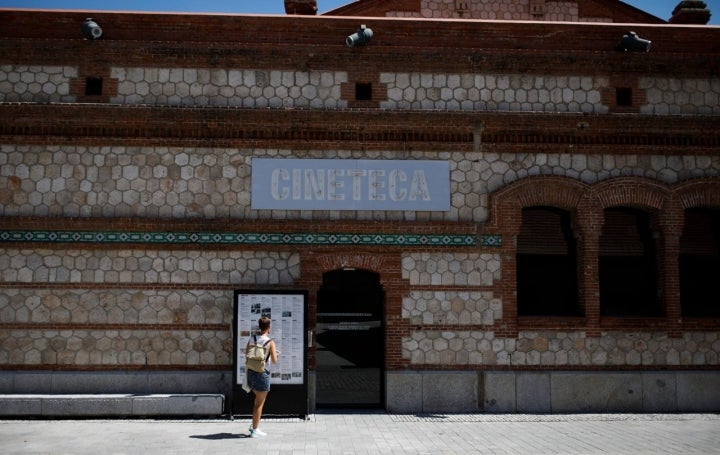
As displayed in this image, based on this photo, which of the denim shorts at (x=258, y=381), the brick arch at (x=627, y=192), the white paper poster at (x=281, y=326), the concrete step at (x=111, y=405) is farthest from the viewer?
the brick arch at (x=627, y=192)

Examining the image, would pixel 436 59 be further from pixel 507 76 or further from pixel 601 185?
pixel 601 185

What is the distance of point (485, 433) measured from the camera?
9680 millimetres

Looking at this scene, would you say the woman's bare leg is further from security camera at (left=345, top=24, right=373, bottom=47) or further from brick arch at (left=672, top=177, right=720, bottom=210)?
brick arch at (left=672, top=177, right=720, bottom=210)

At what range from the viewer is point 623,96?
12.4 m

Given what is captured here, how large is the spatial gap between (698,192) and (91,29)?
1147cm

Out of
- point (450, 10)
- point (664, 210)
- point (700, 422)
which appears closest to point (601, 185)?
point (664, 210)

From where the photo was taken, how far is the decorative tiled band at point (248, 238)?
36.8 ft

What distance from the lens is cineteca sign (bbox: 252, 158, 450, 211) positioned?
37.9 feet

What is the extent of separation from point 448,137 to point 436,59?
148 centimetres

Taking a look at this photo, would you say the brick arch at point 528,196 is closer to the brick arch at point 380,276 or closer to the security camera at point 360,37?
the brick arch at point 380,276

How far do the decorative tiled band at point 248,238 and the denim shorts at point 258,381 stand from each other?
272 centimetres

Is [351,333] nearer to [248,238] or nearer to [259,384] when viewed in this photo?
[248,238]

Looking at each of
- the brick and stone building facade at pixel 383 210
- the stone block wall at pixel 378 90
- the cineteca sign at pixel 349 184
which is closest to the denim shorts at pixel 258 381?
the brick and stone building facade at pixel 383 210

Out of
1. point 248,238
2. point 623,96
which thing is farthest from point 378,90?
point 623,96
